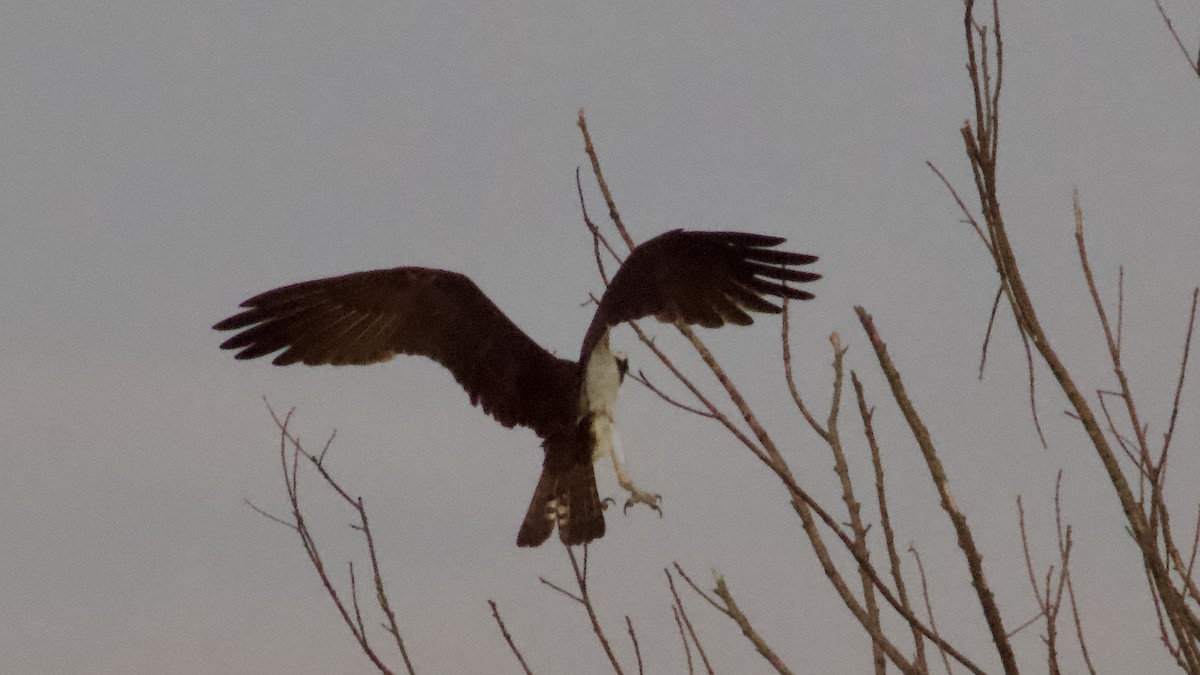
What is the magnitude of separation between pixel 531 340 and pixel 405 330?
0.63m

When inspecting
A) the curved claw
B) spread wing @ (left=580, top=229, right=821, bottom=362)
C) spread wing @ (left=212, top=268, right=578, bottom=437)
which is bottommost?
the curved claw

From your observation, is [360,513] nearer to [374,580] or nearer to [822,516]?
[374,580]

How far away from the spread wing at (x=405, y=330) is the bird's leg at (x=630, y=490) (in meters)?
0.55

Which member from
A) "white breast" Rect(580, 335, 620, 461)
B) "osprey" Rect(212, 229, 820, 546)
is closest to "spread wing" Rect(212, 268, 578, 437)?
"osprey" Rect(212, 229, 820, 546)

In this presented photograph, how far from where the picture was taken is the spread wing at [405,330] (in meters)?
5.77

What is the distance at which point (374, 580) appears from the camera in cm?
291

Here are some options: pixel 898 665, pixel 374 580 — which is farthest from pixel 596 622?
pixel 898 665

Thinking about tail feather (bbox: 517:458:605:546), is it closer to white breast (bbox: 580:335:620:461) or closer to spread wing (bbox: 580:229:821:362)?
white breast (bbox: 580:335:620:461)

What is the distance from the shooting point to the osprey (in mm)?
4973

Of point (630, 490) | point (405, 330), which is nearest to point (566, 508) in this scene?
point (630, 490)

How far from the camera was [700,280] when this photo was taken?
5066mm

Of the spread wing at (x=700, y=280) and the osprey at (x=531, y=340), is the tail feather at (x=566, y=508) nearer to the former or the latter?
the osprey at (x=531, y=340)

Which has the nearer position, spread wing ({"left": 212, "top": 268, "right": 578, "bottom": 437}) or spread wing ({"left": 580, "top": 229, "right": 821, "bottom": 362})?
spread wing ({"left": 580, "top": 229, "right": 821, "bottom": 362})

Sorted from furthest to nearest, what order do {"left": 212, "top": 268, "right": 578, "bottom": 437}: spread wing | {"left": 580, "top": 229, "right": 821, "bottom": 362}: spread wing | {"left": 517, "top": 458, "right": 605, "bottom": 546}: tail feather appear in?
1. {"left": 212, "top": 268, "right": 578, "bottom": 437}: spread wing
2. {"left": 517, "top": 458, "right": 605, "bottom": 546}: tail feather
3. {"left": 580, "top": 229, "right": 821, "bottom": 362}: spread wing
